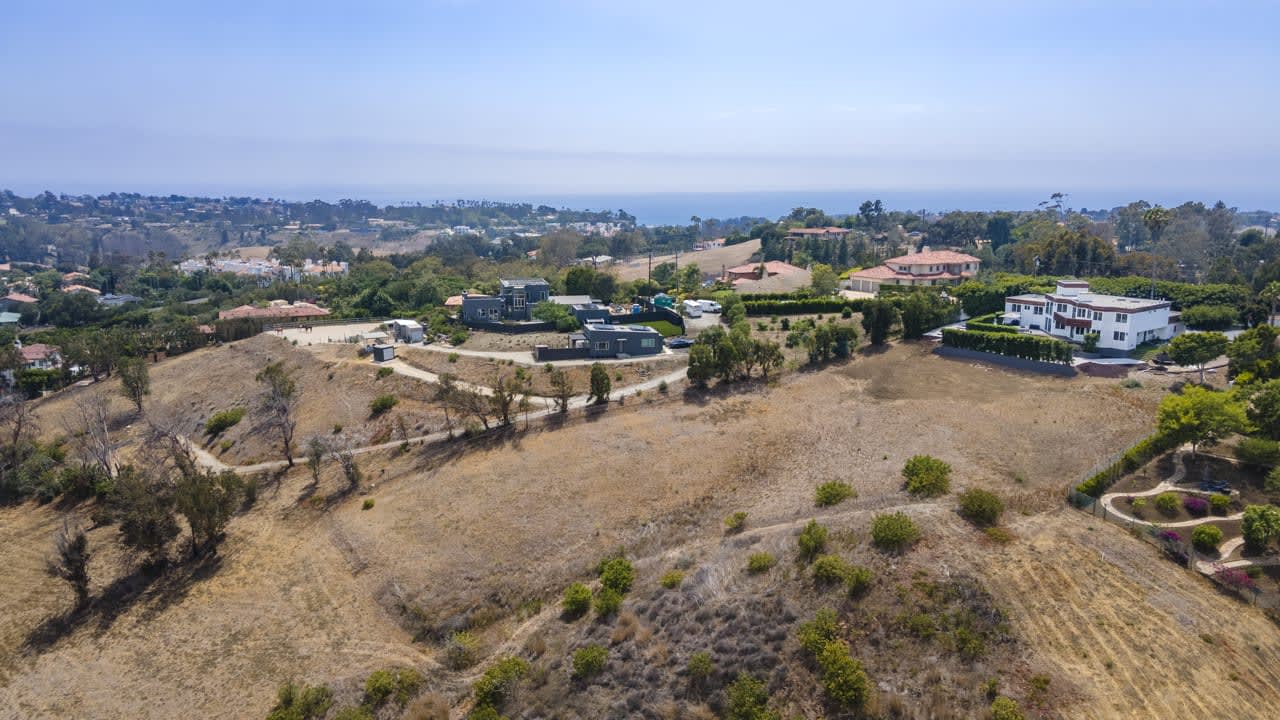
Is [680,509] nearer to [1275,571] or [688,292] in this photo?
[1275,571]

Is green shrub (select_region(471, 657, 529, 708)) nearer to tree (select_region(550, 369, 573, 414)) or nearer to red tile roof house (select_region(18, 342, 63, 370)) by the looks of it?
tree (select_region(550, 369, 573, 414))

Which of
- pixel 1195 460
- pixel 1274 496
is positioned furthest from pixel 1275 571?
pixel 1195 460

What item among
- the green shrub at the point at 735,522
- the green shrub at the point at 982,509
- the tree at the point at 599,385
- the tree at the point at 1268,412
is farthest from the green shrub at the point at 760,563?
the tree at the point at 1268,412

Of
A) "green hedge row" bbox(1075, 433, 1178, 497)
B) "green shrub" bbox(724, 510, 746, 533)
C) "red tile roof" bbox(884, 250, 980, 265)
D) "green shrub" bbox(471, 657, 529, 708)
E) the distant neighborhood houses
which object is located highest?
"red tile roof" bbox(884, 250, 980, 265)

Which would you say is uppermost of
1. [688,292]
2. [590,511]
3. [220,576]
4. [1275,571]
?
[688,292]

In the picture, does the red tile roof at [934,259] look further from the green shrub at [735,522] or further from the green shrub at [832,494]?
the green shrub at [735,522]

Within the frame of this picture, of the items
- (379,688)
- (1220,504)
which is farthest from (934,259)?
(379,688)

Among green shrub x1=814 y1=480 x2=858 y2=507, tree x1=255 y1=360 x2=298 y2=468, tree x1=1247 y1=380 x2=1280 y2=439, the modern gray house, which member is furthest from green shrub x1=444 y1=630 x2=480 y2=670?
the modern gray house
